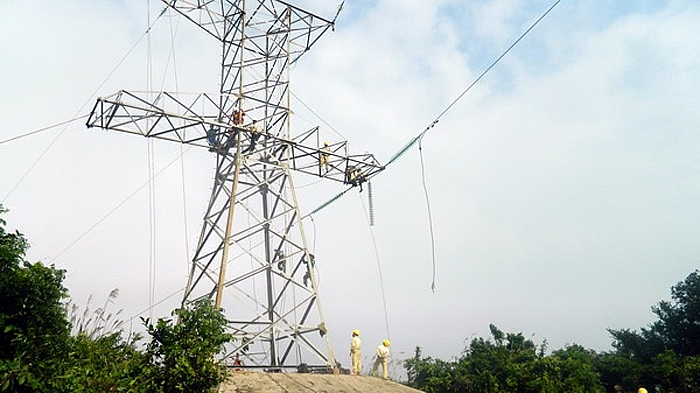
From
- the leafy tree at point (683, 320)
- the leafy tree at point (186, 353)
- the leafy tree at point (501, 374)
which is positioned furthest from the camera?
the leafy tree at point (683, 320)

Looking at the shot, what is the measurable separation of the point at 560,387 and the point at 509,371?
6.73 feet

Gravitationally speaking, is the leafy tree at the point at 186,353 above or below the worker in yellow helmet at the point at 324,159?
below

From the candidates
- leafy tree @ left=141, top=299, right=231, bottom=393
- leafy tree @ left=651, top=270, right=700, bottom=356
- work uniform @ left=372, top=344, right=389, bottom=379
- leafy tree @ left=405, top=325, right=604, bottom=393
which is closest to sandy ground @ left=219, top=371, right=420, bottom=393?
work uniform @ left=372, top=344, right=389, bottom=379

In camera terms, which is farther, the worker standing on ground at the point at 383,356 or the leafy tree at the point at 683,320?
the leafy tree at the point at 683,320

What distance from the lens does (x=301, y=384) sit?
12195mm

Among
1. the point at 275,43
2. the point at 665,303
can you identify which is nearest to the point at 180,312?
the point at 275,43

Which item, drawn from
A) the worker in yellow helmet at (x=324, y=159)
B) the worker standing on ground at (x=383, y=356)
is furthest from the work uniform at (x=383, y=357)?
the worker in yellow helmet at (x=324, y=159)

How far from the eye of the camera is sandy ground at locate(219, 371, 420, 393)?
11297mm

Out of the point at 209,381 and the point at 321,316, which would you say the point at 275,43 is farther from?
the point at 209,381

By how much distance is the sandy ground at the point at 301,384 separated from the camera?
1130 cm

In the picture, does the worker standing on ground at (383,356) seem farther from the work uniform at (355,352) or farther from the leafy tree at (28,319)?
the leafy tree at (28,319)

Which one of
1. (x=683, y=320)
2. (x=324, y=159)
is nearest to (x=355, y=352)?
(x=324, y=159)

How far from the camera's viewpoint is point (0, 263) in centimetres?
748

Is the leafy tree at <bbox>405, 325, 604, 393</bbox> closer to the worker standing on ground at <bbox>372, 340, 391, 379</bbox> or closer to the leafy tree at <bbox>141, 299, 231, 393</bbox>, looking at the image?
the worker standing on ground at <bbox>372, 340, 391, 379</bbox>
